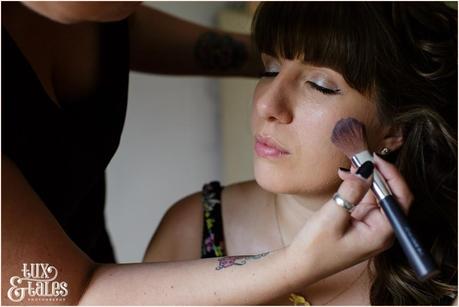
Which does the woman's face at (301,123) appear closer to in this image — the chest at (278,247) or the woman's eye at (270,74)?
the woman's eye at (270,74)

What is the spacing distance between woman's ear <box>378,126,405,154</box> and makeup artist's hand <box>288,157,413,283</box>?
25 centimetres

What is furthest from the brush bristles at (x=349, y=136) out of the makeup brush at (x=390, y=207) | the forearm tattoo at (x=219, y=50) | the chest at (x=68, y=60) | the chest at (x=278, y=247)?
the forearm tattoo at (x=219, y=50)

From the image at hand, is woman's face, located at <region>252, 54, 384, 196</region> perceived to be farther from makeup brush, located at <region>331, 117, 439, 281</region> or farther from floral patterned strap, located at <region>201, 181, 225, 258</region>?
floral patterned strap, located at <region>201, 181, 225, 258</region>

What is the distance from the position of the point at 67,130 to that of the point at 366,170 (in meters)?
0.36

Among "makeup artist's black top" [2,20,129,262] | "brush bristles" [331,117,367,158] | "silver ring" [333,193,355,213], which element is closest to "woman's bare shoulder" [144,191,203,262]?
"makeup artist's black top" [2,20,129,262]

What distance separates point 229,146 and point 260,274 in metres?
0.98

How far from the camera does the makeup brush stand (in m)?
0.64

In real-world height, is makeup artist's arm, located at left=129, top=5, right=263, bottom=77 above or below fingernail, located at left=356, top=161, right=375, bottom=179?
above

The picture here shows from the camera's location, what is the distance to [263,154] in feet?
2.93

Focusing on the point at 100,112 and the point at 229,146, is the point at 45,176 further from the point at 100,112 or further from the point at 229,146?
the point at 229,146

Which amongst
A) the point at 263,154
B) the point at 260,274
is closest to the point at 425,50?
the point at 263,154

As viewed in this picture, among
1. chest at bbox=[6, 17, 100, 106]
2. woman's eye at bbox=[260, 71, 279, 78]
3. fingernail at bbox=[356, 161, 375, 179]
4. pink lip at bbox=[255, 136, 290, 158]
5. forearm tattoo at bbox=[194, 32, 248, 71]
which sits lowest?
fingernail at bbox=[356, 161, 375, 179]

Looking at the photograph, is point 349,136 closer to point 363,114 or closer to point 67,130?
point 363,114

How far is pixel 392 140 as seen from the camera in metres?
0.96
